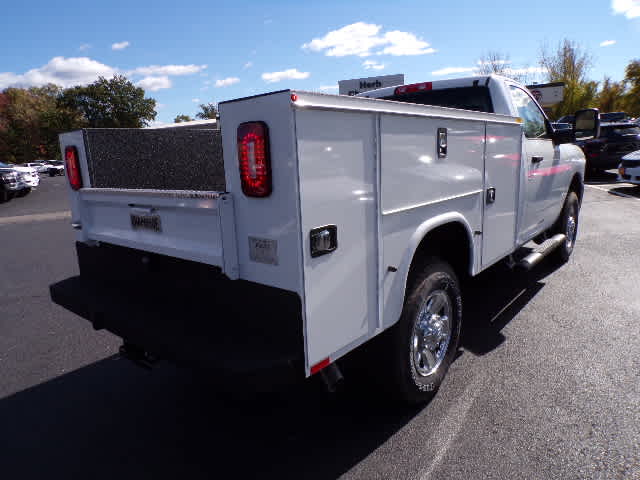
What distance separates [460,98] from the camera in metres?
4.00

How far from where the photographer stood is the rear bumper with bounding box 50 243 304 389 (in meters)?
1.86

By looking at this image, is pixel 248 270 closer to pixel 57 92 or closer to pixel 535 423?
pixel 535 423

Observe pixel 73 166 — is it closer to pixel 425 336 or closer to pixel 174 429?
pixel 174 429

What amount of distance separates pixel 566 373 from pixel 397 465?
1.63m

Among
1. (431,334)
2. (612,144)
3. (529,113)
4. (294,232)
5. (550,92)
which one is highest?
(550,92)

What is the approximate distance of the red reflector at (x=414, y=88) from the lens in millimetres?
4155

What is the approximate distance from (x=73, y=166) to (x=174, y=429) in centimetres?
182

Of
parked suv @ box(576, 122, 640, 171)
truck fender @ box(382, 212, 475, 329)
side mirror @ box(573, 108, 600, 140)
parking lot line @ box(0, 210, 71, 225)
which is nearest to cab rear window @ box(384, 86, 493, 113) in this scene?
side mirror @ box(573, 108, 600, 140)

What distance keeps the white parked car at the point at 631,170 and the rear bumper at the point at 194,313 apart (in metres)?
13.1

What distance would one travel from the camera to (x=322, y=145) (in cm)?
185

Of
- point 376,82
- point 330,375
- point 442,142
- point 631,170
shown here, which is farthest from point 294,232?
point 376,82

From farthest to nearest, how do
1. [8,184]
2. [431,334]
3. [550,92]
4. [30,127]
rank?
[30,127] → [550,92] → [8,184] → [431,334]

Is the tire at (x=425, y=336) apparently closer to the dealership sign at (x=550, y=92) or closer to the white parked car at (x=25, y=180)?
the white parked car at (x=25, y=180)

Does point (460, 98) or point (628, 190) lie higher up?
point (460, 98)
